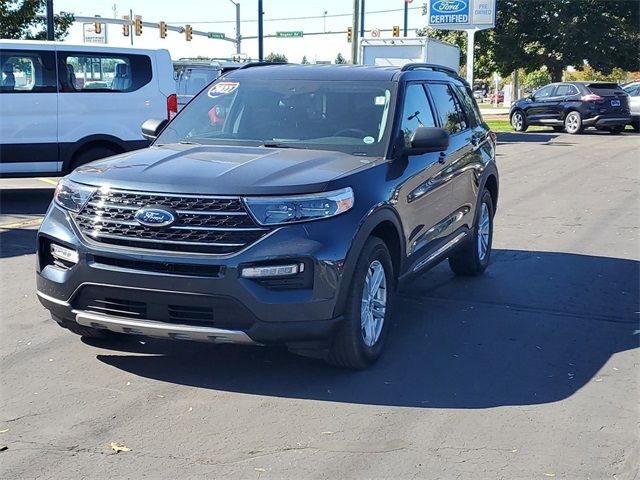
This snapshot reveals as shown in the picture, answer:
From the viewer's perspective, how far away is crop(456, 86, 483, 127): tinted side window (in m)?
7.69

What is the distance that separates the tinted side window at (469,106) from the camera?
25.2 ft

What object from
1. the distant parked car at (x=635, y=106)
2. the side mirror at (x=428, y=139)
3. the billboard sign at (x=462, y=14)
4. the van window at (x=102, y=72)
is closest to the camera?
the side mirror at (x=428, y=139)

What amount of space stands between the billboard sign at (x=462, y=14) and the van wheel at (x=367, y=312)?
26449 millimetres

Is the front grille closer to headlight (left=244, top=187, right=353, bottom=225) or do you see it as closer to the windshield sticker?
headlight (left=244, top=187, right=353, bottom=225)

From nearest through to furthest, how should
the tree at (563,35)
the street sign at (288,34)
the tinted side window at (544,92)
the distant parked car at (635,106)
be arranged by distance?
the distant parked car at (635,106), the tinted side window at (544,92), the tree at (563,35), the street sign at (288,34)

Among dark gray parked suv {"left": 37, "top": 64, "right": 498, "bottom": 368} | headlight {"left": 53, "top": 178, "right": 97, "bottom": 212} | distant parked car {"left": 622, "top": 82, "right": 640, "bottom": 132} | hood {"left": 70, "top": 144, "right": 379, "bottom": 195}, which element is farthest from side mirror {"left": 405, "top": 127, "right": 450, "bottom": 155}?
distant parked car {"left": 622, "top": 82, "right": 640, "bottom": 132}

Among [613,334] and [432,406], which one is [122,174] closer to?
[432,406]

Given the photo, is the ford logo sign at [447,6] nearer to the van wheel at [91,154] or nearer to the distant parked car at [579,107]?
the distant parked car at [579,107]

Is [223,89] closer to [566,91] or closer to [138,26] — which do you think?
[566,91]

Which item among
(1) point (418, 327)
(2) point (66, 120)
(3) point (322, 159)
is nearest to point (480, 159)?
(1) point (418, 327)

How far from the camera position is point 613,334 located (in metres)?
6.13

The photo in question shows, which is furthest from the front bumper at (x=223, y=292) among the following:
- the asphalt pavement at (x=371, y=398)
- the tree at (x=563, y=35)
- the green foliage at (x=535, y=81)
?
the green foliage at (x=535, y=81)

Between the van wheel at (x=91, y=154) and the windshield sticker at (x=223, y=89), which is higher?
the windshield sticker at (x=223, y=89)

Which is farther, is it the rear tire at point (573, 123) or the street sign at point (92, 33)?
the street sign at point (92, 33)
